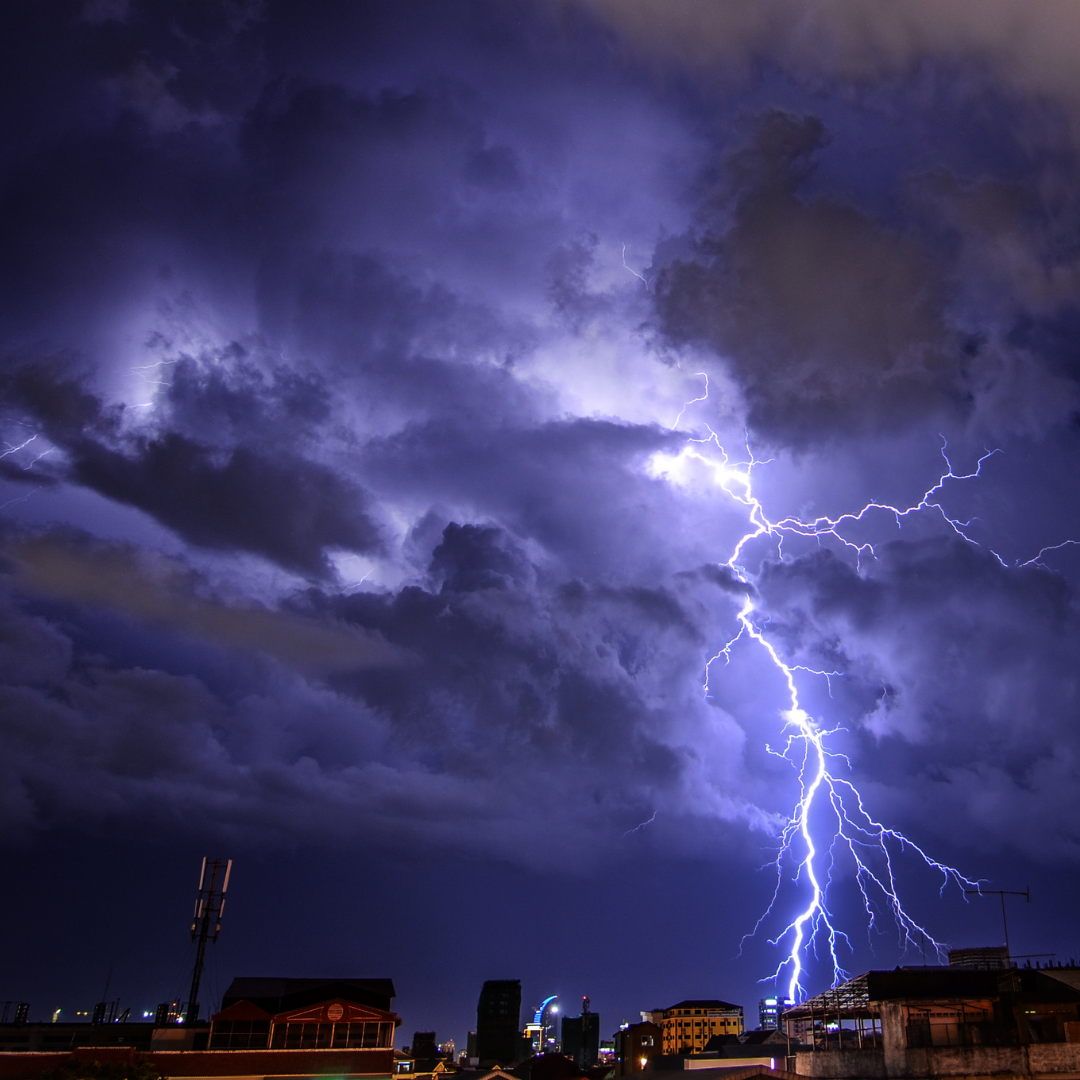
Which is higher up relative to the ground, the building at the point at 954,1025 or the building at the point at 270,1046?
the building at the point at 954,1025

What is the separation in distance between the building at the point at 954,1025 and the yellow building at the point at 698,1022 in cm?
6380

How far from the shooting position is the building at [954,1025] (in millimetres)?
24656

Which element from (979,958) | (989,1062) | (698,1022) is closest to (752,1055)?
(979,958)

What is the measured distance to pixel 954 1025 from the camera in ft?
89.3

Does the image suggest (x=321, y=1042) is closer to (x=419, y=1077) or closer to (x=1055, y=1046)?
(x=419, y=1077)

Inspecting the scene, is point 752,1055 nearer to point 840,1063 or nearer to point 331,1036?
point 840,1063

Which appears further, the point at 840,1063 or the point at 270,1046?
the point at 270,1046

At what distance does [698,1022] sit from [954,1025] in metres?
72.1

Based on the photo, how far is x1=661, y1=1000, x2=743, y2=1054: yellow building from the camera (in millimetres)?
88787

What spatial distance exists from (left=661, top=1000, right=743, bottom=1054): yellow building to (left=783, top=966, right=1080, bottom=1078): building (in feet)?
209

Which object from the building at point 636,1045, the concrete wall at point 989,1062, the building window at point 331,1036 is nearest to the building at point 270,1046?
the building window at point 331,1036

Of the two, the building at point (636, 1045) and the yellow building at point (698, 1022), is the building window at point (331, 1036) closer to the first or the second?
the building at point (636, 1045)

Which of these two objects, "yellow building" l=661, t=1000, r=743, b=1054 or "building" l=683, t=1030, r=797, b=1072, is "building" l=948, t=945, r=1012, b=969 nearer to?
"building" l=683, t=1030, r=797, b=1072

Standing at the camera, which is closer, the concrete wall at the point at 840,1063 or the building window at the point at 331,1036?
the concrete wall at the point at 840,1063
